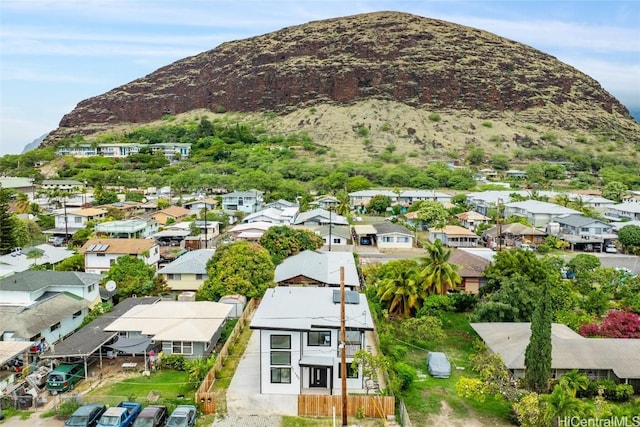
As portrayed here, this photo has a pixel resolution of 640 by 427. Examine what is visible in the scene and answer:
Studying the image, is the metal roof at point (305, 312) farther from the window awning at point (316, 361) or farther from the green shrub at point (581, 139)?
the green shrub at point (581, 139)

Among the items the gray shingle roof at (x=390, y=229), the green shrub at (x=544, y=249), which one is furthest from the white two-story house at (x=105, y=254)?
the green shrub at (x=544, y=249)

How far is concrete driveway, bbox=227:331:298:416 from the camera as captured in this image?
699 inches

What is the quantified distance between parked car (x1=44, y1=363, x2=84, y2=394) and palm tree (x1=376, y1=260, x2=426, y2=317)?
15460mm

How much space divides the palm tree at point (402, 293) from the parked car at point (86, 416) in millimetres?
15903

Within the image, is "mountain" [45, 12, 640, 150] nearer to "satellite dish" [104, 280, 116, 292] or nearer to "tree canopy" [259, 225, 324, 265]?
"tree canopy" [259, 225, 324, 265]

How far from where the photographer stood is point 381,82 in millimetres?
164625

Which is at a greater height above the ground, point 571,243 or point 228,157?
point 228,157

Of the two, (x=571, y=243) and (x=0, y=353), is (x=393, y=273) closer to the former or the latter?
(x=0, y=353)

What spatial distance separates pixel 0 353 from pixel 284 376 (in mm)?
10802

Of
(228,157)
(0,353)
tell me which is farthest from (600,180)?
(0,353)

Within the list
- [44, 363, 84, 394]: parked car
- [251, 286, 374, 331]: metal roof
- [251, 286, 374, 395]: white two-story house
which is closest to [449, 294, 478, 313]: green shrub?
[251, 286, 374, 331]: metal roof

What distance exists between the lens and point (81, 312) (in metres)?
26.3

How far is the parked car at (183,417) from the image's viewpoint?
1589cm

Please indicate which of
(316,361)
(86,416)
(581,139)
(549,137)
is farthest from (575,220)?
(581,139)
